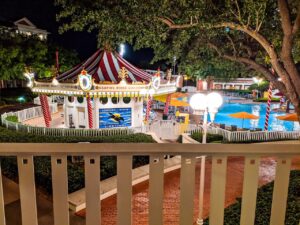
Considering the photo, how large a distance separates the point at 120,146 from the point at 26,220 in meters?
0.93

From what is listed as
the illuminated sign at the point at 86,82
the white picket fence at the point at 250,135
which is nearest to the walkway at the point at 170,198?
the white picket fence at the point at 250,135

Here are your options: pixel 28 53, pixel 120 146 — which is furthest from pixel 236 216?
pixel 28 53

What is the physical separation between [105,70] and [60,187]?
480 inches

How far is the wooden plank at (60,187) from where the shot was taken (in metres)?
1.72

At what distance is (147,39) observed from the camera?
5945 millimetres

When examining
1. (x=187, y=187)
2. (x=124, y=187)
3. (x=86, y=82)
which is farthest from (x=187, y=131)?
(x=124, y=187)

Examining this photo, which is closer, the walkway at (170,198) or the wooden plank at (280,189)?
the wooden plank at (280,189)

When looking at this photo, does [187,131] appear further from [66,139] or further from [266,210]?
[266,210]

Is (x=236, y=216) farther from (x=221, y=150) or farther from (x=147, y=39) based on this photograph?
(x=147, y=39)

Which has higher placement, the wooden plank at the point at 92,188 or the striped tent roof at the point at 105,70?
the striped tent roof at the point at 105,70

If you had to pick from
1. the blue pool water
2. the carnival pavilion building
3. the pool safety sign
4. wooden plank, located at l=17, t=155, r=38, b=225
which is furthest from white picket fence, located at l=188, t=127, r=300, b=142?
wooden plank, located at l=17, t=155, r=38, b=225

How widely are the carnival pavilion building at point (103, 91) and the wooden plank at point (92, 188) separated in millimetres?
10462

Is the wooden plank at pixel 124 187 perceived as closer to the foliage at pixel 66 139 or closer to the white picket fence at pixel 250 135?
the foliage at pixel 66 139

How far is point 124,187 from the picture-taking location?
70.2 inches
